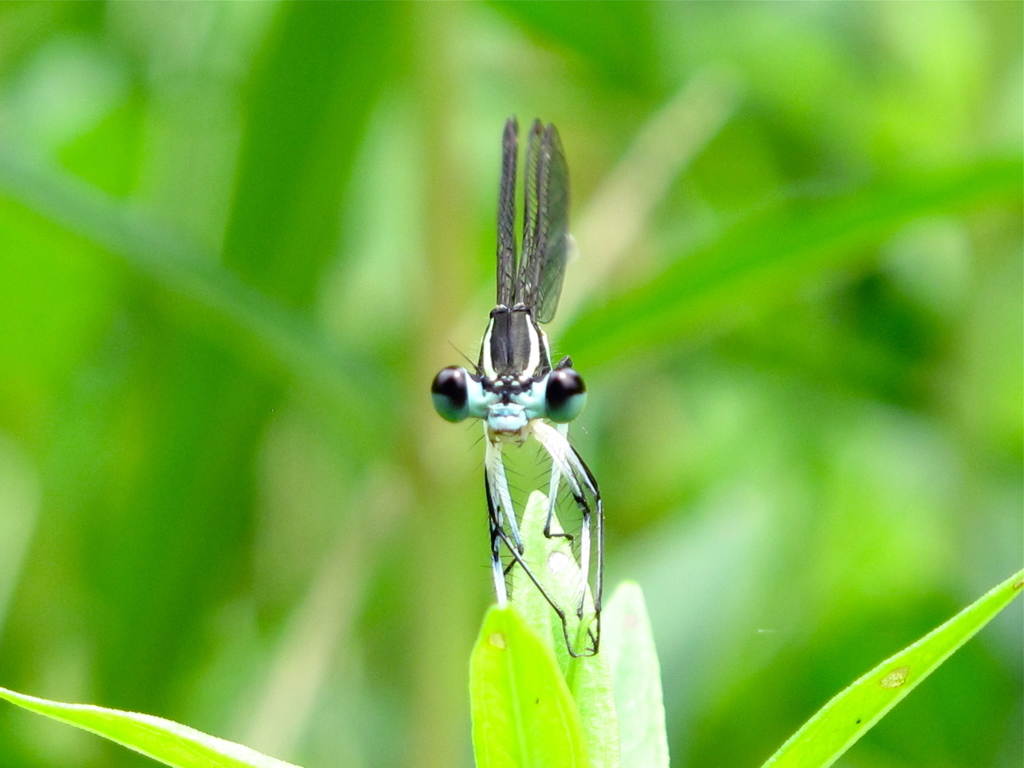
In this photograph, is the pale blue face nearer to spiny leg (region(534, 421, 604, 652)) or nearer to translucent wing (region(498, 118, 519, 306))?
spiny leg (region(534, 421, 604, 652))

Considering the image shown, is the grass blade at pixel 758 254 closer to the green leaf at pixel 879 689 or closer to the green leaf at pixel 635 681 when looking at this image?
the green leaf at pixel 635 681

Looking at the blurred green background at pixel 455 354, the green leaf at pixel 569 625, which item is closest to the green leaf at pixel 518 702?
the green leaf at pixel 569 625

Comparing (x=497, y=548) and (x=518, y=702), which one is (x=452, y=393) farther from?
(x=518, y=702)

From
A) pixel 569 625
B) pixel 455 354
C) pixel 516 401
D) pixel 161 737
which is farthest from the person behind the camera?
pixel 455 354

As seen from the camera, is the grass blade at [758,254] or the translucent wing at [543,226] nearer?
the translucent wing at [543,226]

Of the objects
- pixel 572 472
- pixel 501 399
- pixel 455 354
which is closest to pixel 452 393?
pixel 501 399
